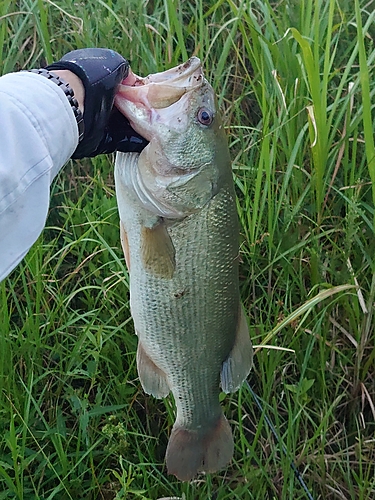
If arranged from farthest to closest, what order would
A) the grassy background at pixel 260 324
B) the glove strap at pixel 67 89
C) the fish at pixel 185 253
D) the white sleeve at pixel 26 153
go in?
the grassy background at pixel 260 324
the fish at pixel 185 253
the glove strap at pixel 67 89
the white sleeve at pixel 26 153

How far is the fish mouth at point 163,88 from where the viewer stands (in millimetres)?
1496

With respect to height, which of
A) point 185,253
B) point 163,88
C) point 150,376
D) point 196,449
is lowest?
point 196,449

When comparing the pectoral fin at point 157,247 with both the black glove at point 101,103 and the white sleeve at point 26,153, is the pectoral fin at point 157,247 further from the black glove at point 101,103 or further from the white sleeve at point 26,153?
the white sleeve at point 26,153

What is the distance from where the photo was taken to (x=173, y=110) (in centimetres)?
153

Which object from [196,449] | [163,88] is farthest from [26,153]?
[196,449]

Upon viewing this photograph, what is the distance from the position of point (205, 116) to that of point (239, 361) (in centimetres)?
71

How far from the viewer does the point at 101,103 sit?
4.92 ft

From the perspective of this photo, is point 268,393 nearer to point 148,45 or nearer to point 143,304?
point 143,304

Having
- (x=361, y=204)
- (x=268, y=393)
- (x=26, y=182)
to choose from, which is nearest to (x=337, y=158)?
(x=361, y=204)

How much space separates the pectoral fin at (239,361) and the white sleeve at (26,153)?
2.37ft

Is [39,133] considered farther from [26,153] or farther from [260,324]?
[260,324]

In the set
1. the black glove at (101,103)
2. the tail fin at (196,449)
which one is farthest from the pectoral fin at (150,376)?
the black glove at (101,103)

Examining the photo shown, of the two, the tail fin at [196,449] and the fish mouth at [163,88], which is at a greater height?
the fish mouth at [163,88]

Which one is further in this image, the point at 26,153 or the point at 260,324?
the point at 260,324
